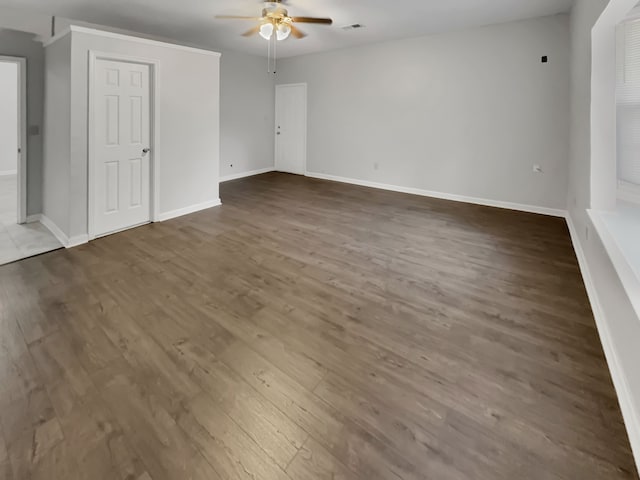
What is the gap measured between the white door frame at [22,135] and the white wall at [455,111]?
5.15 meters

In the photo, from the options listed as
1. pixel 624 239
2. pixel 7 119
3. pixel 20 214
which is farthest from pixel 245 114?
pixel 624 239

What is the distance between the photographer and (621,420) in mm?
1609

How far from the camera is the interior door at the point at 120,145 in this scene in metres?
4.02

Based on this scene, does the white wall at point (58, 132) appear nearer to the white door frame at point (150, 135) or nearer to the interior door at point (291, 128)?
the white door frame at point (150, 135)

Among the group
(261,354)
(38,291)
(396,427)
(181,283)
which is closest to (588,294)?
(396,427)

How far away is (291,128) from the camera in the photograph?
8531mm

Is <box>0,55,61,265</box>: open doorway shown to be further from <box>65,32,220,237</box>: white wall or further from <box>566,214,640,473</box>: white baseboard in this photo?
<box>566,214,640,473</box>: white baseboard

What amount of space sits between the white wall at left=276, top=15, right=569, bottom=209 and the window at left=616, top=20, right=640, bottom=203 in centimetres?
226

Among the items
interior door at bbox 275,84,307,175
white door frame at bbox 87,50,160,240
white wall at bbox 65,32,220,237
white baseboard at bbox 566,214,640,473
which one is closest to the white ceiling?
white wall at bbox 65,32,220,237

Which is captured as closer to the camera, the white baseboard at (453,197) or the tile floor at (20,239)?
the tile floor at (20,239)

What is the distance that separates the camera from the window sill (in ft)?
5.57

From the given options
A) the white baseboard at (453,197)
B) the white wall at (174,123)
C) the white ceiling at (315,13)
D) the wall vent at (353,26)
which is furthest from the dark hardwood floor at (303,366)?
the wall vent at (353,26)

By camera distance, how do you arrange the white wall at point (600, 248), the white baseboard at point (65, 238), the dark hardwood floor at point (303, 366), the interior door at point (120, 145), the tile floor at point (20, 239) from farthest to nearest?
the interior door at point (120, 145) → the white baseboard at point (65, 238) → the tile floor at point (20, 239) → the white wall at point (600, 248) → the dark hardwood floor at point (303, 366)

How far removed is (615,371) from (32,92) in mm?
6192
